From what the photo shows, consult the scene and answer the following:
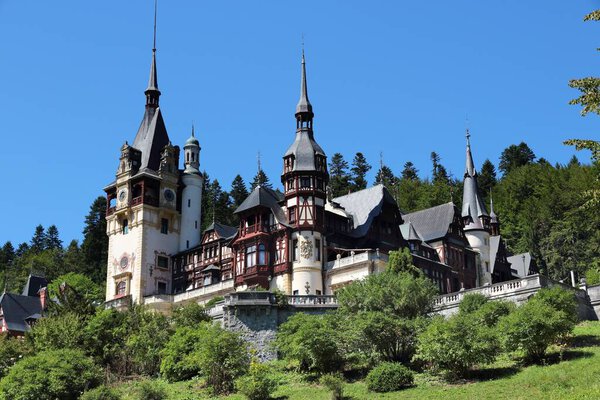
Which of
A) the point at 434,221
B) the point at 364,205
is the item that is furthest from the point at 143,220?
the point at 434,221

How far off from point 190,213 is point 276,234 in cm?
1513

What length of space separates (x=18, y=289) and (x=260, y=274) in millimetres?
55763

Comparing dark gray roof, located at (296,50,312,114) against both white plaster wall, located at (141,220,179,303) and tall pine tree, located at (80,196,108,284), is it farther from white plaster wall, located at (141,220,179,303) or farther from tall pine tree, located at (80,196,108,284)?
tall pine tree, located at (80,196,108,284)

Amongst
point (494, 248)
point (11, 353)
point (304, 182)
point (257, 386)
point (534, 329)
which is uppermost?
point (304, 182)

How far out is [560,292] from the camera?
42969 mm

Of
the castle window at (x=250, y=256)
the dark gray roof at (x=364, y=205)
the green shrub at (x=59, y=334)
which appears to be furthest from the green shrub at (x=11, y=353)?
the dark gray roof at (x=364, y=205)

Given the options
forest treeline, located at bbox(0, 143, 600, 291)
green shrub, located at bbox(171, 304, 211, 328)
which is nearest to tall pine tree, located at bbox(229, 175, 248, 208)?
forest treeline, located at bbox(0, 143, 600, 291)

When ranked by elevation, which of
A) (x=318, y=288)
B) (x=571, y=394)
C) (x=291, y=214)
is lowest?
(x=571, y=394)

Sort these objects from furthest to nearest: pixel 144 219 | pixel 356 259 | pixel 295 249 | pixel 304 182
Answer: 1. pixel 144 219
2. pixel 304 182
3. pixel 295 249
4. pixel 356 259

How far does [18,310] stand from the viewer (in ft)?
266

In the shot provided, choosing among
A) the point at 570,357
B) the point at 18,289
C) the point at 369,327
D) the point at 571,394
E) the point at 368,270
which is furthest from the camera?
the point at 18,289

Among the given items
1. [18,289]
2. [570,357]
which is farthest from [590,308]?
[18,289]

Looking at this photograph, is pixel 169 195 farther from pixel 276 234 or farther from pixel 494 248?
pixel 494 248

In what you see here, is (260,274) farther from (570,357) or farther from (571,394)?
(571,394)
